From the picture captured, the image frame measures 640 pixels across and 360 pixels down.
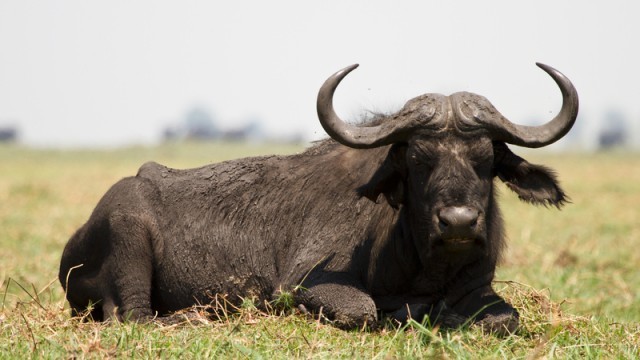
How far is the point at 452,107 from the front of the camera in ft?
17.3

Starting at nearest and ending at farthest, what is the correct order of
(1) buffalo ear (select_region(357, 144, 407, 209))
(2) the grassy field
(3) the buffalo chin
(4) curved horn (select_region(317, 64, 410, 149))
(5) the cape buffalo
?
1. (2) the grassy field
2. (3) the buffalo chin
3. (5) the cape buffalo
4. (4) curved horn (select_region(317, 64, 410, 149))
5. (1) buffalo ear (select_region(357, 144, 407, 209))

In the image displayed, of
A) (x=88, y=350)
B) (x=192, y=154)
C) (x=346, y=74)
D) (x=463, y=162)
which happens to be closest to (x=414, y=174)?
(x=463, y=162)

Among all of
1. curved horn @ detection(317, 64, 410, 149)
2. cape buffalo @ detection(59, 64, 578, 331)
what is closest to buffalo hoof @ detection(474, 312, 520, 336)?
cape buffalo @ detection(59, 64, 578, 331)

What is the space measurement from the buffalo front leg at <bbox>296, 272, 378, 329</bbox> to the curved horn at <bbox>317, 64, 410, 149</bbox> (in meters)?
0.99

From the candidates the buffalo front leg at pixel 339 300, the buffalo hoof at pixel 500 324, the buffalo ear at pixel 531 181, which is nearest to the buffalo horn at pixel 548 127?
the buffalo ear at pixel 531 181

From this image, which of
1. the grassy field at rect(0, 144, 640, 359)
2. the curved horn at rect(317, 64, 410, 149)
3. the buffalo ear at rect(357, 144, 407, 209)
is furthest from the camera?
the buffalo ear at rect(357, 144, 407, 209)

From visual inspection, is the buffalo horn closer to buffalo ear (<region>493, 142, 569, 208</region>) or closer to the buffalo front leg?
buffalo ear (<region>493, 142, 569, 208</region>)

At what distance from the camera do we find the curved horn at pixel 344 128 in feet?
17.7

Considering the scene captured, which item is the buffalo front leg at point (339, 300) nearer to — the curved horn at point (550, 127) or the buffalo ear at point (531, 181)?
the buffalo ear at point (531, 181)

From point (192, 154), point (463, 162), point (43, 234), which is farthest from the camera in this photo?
point (192, 154)

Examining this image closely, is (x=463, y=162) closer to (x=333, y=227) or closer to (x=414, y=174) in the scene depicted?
(x=414, y=174)

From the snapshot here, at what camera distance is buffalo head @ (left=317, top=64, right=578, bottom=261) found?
16.6 ft

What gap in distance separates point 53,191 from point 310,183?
1685cm

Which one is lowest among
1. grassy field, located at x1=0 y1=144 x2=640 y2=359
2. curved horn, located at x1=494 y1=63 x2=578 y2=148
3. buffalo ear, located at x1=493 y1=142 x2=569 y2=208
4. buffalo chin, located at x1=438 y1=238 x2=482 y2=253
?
grassy field, located at x1=0 y1=144 x2=640 y2=359
